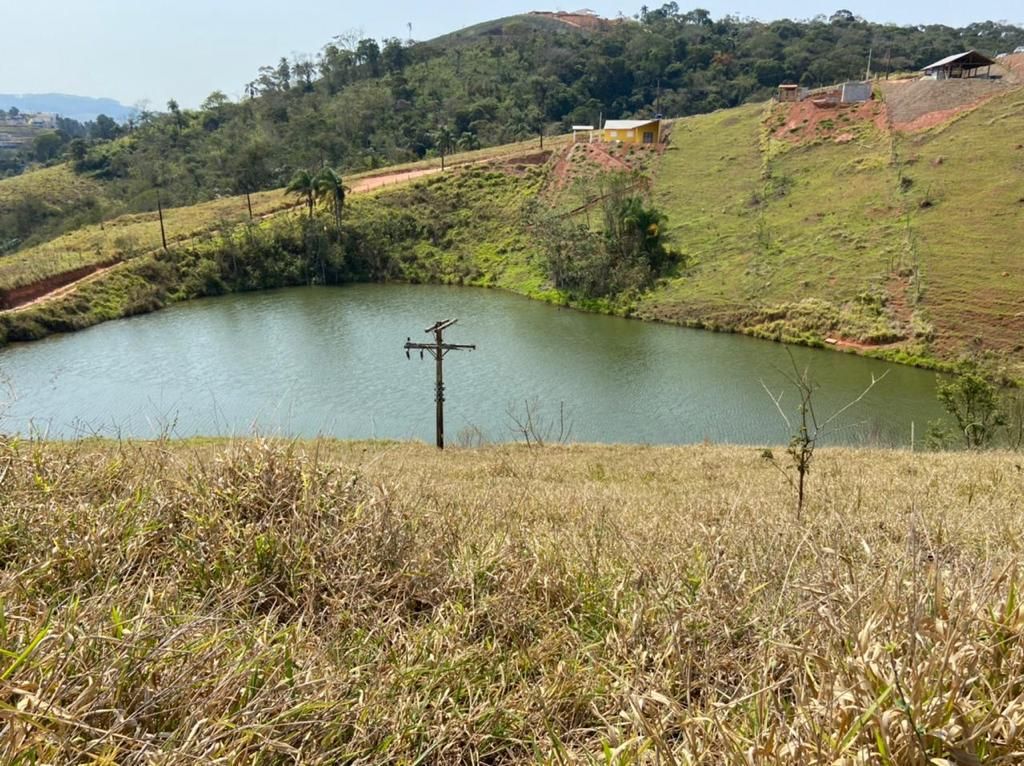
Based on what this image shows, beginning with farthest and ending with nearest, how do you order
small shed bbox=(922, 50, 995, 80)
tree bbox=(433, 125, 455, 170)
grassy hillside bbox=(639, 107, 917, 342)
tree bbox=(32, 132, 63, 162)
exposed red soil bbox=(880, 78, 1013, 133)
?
tree bbox=(32, 132, 63, 162) < tree bbox=(433, 125, 455, 170) < small shed bbox=(922, 50, 995, 80) < exposed red soil bbox=(880, 78, 1013, 133) < grassy hillside bbox=(639, 107, 917, 342)

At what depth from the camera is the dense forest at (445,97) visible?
6594 cm

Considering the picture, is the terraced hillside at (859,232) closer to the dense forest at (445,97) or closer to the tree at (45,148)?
the dense forest at (445,97)

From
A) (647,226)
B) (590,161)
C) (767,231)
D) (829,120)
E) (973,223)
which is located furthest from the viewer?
(590,161)

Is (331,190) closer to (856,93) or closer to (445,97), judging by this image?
(856,93)

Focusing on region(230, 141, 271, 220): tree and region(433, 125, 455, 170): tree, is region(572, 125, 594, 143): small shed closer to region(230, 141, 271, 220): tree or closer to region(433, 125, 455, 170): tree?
region(433, 125, 455, 170): tree

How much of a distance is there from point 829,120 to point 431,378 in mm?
37981

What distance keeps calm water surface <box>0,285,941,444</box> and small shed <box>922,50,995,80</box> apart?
1361 inches

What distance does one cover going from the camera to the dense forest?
216 ft

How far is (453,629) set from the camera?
3061mm

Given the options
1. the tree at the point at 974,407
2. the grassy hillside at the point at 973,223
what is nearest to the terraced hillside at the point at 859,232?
the grassy hillside at the point at 973,223

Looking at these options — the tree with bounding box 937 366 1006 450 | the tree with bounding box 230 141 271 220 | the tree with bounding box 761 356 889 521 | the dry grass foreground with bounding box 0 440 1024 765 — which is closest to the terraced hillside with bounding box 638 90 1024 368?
the tree with bounding box 937 366 1006 450

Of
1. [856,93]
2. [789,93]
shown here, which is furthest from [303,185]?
[856,93]

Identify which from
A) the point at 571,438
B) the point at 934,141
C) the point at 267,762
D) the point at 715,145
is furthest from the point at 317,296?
the point at 267,762

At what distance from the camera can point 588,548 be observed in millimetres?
3900
